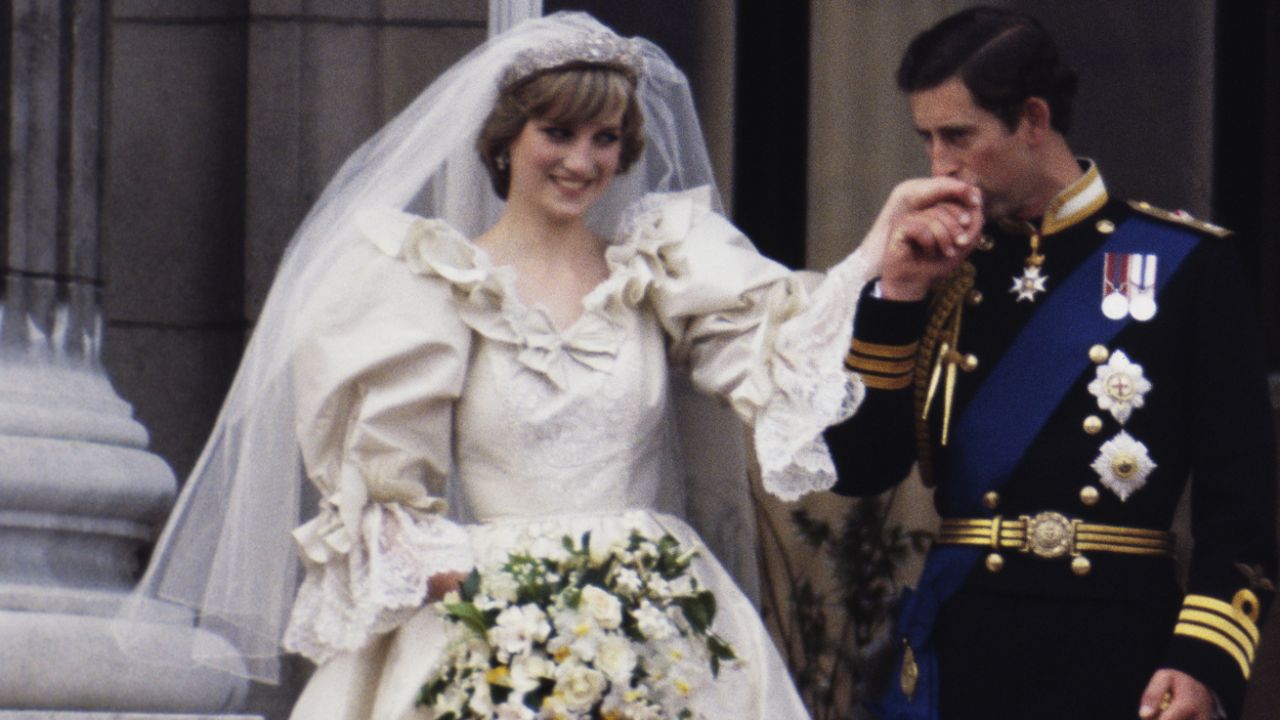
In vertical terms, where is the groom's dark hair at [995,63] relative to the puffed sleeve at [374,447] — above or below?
above

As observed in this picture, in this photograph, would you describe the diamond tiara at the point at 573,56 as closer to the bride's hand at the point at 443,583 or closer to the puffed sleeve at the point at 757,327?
the puffed sleeve at the point at 757,327

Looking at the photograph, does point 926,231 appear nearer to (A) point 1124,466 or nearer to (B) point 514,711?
(A) point 1124,466

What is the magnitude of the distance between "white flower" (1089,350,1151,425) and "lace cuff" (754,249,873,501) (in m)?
0.39

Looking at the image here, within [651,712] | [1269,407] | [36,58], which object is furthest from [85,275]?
[1269,407]

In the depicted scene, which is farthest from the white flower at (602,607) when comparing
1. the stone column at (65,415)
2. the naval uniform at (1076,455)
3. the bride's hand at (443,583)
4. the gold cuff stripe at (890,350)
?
the stone column at (65,415)

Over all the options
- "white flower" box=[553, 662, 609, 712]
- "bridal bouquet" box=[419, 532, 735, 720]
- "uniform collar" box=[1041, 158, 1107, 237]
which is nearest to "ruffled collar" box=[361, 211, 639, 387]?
"bridal bouquet" box=[419, 532, 735, 720]

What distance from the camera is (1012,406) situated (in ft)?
16.1

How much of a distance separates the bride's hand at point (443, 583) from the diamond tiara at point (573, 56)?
914mm

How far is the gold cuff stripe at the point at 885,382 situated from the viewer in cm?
495

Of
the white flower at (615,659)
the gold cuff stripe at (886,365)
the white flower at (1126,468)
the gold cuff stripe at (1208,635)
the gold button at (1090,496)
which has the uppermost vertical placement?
A: the gold cuff stripe at (886,365)

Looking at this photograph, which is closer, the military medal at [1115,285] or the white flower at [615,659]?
the white flower at [615,659]

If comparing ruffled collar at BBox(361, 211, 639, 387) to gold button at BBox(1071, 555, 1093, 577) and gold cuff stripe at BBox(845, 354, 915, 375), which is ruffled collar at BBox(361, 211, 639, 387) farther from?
gold button at BBox(1071, 555, 1093, 577)

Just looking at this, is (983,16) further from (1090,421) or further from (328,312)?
(328,312)

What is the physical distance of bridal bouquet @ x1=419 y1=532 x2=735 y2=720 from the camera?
4.78 metres
